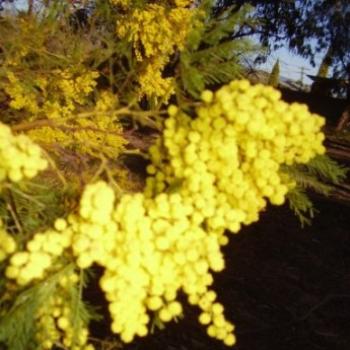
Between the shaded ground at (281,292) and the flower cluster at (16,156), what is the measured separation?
3.74 metres

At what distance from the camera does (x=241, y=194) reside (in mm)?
1084

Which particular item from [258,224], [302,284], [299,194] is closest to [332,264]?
[302,284]

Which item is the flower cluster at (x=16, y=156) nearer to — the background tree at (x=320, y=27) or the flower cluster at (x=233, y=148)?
the flower cluster at (x=233, y=148)

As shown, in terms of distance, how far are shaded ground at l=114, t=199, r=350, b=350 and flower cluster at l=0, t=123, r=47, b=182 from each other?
12.3ft

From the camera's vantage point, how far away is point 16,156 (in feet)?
3.20

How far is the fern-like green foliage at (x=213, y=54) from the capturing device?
1.25m

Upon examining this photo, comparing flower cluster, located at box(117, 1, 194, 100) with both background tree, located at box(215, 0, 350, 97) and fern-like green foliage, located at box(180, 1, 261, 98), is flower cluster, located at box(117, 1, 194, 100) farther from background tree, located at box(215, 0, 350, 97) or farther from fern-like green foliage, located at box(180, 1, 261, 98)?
background tree, located at box(215, 0, 350, 97)

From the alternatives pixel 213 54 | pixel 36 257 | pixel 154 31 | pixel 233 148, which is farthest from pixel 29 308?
pixel 154 31

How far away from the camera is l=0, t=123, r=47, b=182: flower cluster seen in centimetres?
96

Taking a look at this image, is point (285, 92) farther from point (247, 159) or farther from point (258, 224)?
point (247, 159)

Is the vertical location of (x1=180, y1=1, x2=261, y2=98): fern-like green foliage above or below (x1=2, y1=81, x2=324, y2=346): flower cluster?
above

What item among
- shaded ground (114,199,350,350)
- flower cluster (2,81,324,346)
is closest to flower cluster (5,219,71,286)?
flower cluster (2,81,324,346)

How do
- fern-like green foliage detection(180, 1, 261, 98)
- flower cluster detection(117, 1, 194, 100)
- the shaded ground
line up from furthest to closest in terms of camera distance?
the shaded ground → flower cluster detection(117, 1, 194, 100) → fern-like green foliage detection(180, 1, 261, 98)

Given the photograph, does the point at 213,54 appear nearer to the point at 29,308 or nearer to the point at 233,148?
the point at 233,148
